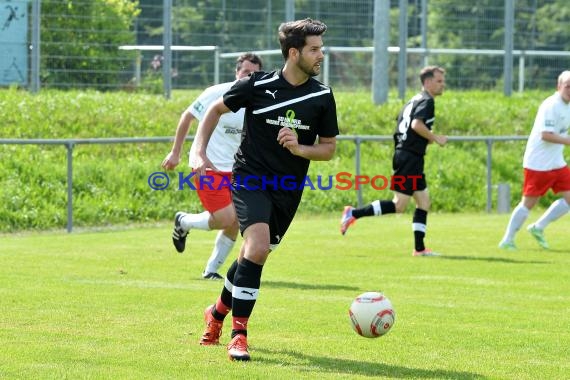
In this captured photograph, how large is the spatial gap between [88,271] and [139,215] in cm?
607

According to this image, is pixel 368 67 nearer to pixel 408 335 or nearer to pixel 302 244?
pixel 302 244

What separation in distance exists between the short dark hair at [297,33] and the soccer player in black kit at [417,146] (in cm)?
672

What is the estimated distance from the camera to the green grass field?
749 cm

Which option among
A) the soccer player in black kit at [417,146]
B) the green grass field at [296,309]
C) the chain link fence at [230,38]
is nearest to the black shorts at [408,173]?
the soccer player in black kit at [417,146]

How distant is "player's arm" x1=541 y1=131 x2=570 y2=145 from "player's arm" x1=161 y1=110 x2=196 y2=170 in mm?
5133

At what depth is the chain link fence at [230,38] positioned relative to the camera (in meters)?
21.2

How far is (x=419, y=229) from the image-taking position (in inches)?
579

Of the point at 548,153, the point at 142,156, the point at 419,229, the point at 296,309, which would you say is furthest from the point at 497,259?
the point at 142,156

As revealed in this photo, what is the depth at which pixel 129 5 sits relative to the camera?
72.3 feet

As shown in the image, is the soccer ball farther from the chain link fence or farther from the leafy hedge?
the chain link fence

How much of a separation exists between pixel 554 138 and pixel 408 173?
1707mm

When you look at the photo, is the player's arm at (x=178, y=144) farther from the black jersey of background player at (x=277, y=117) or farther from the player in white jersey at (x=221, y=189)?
the black jersey of background player at (x=277, y=117)

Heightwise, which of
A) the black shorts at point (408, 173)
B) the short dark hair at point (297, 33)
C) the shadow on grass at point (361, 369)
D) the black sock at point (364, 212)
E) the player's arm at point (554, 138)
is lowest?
the black sock at point (364, 212)

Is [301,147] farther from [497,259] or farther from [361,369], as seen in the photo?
[497,259]
